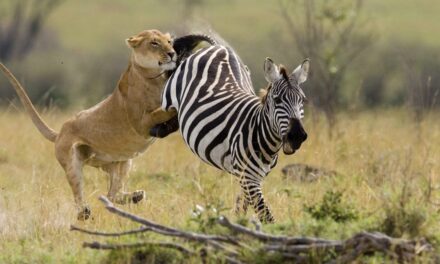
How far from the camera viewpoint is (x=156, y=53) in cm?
984

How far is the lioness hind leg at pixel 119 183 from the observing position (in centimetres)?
973

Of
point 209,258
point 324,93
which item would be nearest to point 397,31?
point 324,93

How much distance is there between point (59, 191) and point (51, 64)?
25654mm

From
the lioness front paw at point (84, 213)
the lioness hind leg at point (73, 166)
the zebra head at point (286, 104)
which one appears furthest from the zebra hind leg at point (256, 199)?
the lioness hind leg at point (73, 166)

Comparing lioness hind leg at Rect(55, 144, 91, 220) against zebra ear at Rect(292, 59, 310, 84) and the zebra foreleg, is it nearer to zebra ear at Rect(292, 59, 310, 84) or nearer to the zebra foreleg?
the zebra foreleg

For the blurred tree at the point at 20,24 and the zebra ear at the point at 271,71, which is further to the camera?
the blurred tree at the point at 20,24

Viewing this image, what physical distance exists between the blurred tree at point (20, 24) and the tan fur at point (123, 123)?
2632 cm

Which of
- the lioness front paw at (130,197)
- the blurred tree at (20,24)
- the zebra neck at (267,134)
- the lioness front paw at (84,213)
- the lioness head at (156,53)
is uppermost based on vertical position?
the blurred tree at (20,24)

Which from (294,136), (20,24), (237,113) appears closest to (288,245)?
(294,136)

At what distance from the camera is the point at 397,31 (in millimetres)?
35375

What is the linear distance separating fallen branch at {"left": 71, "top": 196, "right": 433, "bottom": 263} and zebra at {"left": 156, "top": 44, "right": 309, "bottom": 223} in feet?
4.42

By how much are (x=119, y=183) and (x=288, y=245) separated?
3828 millimetres

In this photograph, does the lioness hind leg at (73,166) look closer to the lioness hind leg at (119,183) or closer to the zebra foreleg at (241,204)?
the lioness hind leg at (119,183)

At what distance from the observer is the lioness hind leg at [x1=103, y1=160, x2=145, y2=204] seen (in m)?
9.73
